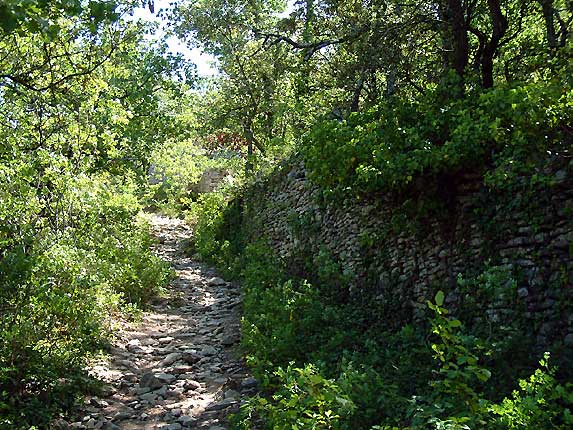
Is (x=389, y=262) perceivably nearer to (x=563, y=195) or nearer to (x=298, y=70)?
(x=563, y=195)

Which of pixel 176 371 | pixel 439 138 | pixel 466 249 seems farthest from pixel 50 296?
Result: pixel 439 138

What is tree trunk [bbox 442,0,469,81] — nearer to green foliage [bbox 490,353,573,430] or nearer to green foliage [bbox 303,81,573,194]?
green foliage [bbox 303,81,573,194]

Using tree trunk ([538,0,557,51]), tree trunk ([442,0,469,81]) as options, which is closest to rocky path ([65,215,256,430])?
tree trunk ([442,0,469,81])

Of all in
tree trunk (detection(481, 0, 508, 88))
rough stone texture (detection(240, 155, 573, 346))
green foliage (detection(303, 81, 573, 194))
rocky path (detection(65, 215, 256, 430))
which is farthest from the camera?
tree trunk (detection(481, 0, 508, 88))

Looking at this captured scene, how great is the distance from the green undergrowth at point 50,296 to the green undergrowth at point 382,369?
2.15 metres

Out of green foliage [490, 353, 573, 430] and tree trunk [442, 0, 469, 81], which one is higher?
tree trunk [442, 0, 469, 81]

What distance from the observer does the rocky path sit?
20.0 ft

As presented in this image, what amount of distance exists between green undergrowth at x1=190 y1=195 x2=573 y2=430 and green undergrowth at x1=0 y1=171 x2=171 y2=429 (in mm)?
2150

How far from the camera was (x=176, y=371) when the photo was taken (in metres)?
7.64

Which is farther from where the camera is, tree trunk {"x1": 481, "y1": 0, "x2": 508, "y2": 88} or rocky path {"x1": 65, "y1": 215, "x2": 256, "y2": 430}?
tree trunk {"x1": 481, "y1": 0, "x2": 508, "y2": 88}

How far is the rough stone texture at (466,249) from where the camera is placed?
5.05 meters

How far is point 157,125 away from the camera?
14344 mm

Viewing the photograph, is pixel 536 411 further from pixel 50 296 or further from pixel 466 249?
pixel 50 296

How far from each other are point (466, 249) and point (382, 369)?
170 centimetres
